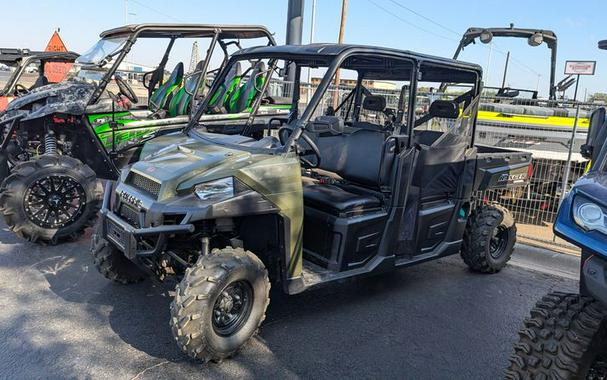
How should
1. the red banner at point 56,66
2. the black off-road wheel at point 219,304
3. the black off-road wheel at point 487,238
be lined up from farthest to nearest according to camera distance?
the red banner at point 56,66, the black off-road wheel at point 487,238, the black off-road wheel at point 219,304

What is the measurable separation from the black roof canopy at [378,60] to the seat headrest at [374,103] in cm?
26

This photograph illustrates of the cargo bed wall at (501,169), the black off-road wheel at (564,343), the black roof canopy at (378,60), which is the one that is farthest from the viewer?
the cargo bed wall at (501,169)

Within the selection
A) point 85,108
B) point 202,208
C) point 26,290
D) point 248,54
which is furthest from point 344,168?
point 85,108

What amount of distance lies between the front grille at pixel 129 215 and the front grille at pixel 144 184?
0.16 meters

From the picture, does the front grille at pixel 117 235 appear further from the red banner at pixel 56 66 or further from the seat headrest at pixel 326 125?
the red banner at pixel 56 66

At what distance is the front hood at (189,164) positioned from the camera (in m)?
3.35

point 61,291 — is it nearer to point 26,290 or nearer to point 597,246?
point 26,290

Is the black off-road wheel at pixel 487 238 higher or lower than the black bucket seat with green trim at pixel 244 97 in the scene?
lower

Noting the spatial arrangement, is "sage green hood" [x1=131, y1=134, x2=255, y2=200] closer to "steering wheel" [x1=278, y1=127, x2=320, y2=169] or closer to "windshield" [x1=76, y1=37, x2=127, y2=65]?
"steering wheel" [x1=278, y1=127, x2=320, y2=169]

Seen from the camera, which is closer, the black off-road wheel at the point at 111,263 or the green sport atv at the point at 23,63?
the black off-road wheel at the point at 111,263

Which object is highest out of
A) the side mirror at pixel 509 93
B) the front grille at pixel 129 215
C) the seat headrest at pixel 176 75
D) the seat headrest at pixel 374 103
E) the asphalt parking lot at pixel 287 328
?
the side mirror at pixel 509 93

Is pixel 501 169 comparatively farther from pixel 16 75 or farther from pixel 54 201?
pixel 16 75

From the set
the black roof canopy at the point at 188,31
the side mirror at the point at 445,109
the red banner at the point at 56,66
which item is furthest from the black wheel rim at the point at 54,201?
the red banner at the point at 56,66

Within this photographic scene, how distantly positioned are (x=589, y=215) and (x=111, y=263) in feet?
11.4
